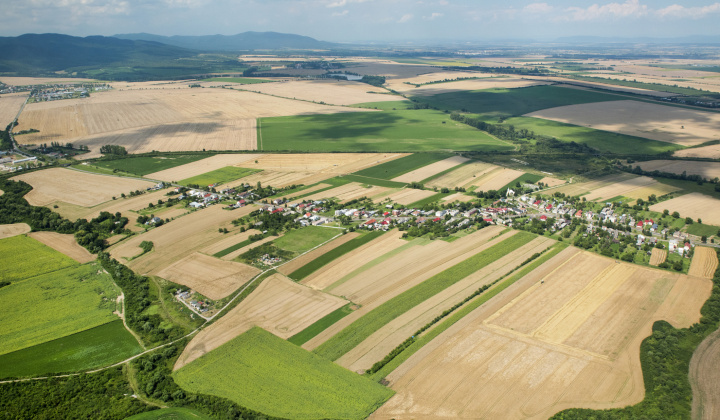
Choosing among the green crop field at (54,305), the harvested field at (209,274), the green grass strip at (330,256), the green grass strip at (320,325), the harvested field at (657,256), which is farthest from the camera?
the harvested field at (657,256)

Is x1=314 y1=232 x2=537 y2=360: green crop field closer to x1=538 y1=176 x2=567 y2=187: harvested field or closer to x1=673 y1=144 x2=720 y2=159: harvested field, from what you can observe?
x1=538 y1=176 x2=567 y2=187: harvested field

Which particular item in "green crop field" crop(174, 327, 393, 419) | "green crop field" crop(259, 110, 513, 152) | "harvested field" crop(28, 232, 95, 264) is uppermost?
"green crop field" crop(259, 110, 513, 152)

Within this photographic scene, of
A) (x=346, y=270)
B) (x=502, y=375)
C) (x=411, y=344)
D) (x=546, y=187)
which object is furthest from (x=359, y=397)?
(x=546, y=187)

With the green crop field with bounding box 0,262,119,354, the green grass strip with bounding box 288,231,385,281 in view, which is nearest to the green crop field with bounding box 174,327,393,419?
the green grass strip with bounding box 288,231,385,281

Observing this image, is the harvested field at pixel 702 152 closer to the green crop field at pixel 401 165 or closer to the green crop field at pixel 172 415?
the green crop field at pixel 401 165

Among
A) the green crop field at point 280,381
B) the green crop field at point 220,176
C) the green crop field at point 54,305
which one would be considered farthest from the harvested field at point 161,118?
the green crop field at point 280,381

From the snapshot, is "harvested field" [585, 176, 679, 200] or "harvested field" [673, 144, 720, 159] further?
"harvested field" [673, 144, 720, 159]

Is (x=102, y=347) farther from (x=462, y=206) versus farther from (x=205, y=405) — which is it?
(x=462, y=206)
